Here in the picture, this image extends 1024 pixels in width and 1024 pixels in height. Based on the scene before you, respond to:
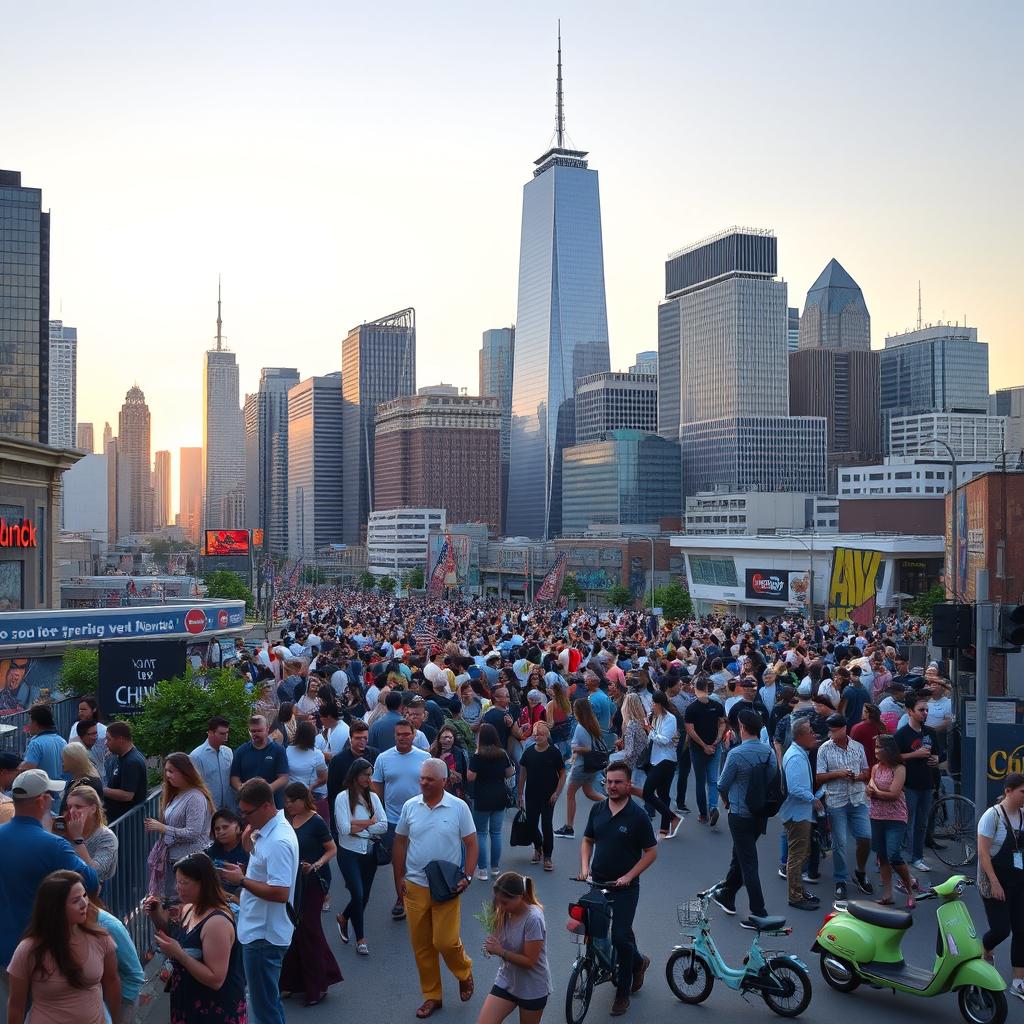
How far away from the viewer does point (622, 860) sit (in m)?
7.66

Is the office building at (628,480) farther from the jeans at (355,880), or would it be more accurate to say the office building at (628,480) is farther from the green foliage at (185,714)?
the jeans at (355,880)

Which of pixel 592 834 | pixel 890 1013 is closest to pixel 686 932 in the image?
pixel 592 834

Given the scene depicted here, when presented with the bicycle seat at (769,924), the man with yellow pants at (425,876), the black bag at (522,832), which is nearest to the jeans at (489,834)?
the black bag at (522,832)

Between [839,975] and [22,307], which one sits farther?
[22,307]

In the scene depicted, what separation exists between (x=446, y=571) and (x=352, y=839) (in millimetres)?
47099

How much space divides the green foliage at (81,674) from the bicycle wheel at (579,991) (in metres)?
13.1

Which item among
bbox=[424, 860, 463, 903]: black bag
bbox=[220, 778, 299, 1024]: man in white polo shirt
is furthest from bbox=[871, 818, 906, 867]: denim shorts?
bbox=[220, 778, 299, 1024]: man in white polo shirt

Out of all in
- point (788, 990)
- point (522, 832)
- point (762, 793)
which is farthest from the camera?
point (522, 832)

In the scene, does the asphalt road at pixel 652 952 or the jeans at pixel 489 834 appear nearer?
the asphalt road at pixel 652 952

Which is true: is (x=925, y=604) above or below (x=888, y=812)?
below

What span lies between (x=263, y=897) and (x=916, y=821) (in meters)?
7.17

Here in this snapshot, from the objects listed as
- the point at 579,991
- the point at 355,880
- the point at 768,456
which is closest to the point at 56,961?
the point at 579,991

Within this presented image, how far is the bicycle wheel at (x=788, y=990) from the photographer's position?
7516mm

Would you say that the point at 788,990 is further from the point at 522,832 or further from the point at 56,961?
the point at 56,961
